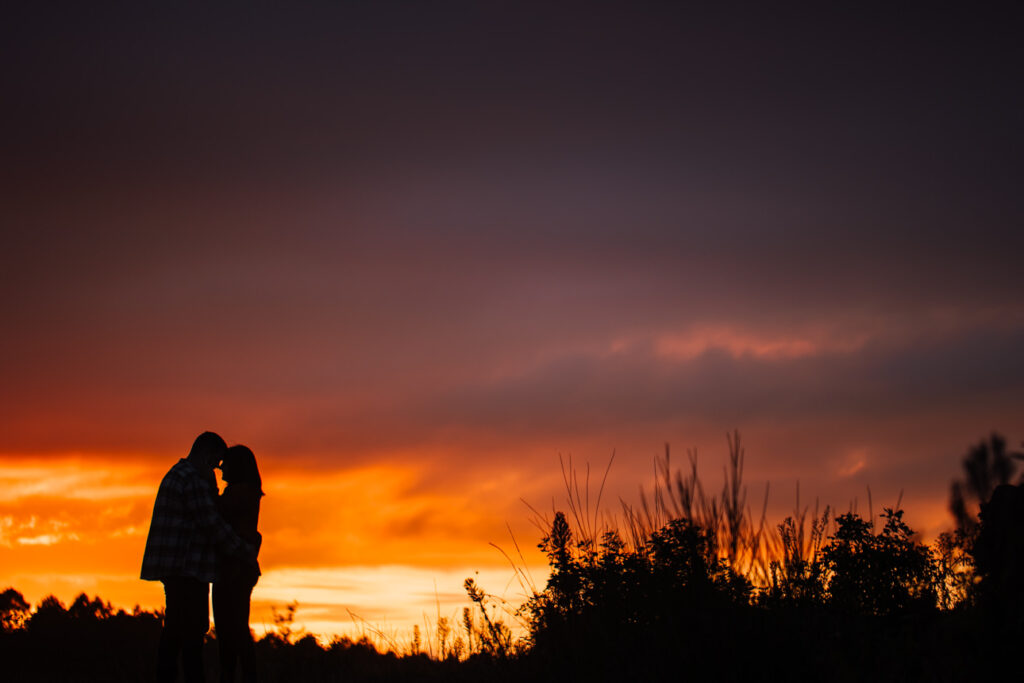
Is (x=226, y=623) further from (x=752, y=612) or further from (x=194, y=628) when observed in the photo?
(x=752, y=612)

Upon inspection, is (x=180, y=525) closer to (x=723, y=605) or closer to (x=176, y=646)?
(x=176, y=646)

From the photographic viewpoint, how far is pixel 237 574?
7.25 metres

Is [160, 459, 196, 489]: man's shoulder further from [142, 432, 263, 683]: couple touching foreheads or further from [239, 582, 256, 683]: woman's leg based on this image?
[239, 582, 256, 683]: woman's leg

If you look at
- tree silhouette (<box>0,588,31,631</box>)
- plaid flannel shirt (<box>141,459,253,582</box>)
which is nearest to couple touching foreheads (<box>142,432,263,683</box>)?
plaid flannel shirt (<box>141,459,253,582</box>)

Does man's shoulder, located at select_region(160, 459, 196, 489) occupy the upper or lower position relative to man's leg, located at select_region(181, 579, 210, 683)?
upper

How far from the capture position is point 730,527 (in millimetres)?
6590

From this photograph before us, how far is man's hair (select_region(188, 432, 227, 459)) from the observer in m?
7.20

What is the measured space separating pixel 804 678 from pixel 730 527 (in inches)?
47.8

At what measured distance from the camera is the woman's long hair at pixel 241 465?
779cm

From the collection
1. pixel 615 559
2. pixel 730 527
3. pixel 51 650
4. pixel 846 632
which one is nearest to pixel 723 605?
pixel 730 527

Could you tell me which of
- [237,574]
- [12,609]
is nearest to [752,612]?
[237,574]

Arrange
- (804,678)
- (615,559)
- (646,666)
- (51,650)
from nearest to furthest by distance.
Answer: (804,678) → (646,666) → (615,559) → (51,650)

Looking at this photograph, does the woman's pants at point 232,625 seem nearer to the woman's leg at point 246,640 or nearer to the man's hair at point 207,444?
the woman's leg at point 246,640

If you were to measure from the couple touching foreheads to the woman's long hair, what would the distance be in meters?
0.30
